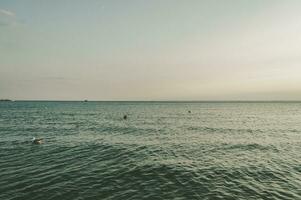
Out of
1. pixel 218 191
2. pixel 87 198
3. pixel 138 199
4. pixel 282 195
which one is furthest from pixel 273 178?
pixel 87 198

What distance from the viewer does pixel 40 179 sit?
1684 centimetres

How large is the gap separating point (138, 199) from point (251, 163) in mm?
12212

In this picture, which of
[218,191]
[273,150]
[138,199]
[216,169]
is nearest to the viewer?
[138,199]

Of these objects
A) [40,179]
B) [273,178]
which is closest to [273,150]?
[273,178]

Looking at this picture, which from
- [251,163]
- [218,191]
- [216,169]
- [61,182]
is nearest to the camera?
[218,191]

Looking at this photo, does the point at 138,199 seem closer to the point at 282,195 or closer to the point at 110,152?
the point at 282,195

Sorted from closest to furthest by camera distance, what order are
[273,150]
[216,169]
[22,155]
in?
[216,169]
[22,155]
[273,150]

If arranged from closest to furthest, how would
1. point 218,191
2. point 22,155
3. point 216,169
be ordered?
1. point 218,191
2. point 216,169
3. point 22,155

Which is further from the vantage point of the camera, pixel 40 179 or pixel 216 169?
pixel 216 169

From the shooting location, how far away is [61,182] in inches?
639

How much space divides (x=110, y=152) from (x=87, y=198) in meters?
11.8

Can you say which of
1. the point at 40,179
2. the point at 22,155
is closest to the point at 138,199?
the point at 40,179

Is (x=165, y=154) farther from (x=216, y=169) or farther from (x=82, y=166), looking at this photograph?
(x=82, y=166)

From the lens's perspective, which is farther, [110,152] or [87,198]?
[110,152]
